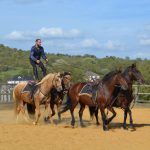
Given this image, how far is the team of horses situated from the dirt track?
0.74 meters

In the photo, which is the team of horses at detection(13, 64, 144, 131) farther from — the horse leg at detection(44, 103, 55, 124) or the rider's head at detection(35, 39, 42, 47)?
the rider's head at detection(35, 39, 42, 47)

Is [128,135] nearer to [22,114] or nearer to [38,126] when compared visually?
[38,126]

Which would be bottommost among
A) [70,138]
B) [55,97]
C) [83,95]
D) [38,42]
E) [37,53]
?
[70,138]

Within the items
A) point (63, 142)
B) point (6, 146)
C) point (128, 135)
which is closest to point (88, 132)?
point (128, 135)

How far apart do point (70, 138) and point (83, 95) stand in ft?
12.4

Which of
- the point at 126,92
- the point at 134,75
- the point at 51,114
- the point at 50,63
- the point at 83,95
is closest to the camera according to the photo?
the point at 134,75

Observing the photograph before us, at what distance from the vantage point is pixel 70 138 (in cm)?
1485

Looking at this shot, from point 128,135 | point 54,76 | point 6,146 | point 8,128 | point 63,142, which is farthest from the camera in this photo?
point 54,76

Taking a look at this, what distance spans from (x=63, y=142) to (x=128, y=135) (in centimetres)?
270

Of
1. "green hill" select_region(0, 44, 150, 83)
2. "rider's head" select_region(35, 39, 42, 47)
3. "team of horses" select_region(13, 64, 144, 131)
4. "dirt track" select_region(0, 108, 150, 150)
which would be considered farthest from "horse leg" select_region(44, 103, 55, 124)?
"green hill" select_region(0, 44, 150, 83)

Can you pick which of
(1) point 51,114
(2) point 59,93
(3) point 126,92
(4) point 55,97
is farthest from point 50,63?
(3) point 126,92

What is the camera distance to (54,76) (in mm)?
18453

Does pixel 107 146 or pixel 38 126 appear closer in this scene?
pixel 107 146

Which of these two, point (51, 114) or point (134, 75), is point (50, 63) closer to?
point (51, 114)
